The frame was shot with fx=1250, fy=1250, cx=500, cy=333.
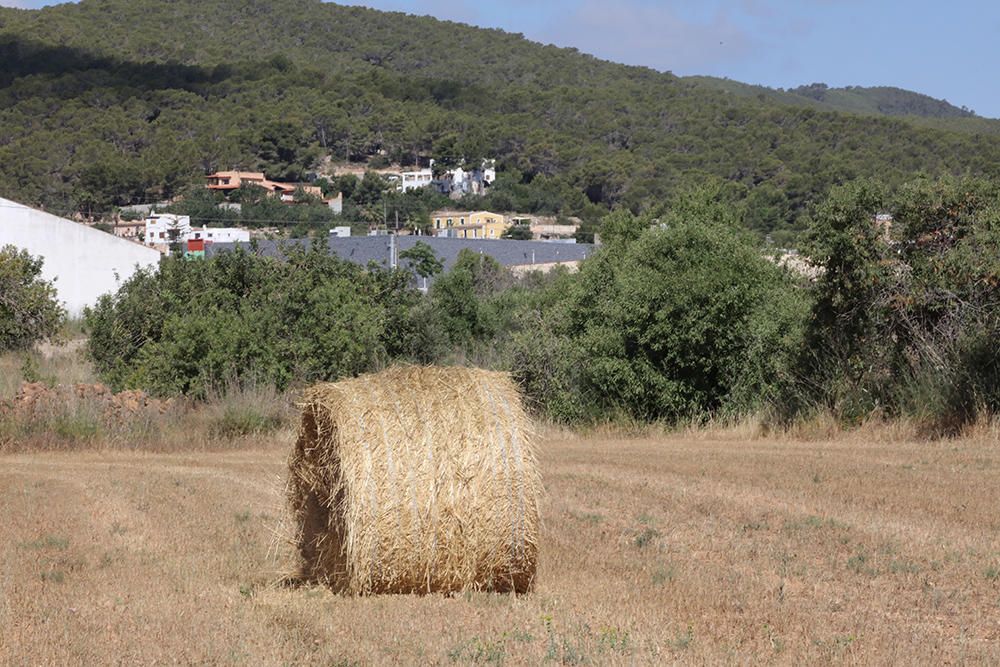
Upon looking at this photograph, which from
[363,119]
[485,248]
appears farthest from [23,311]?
[363,119]

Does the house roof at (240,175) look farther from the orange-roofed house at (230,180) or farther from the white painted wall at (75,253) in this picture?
the white painted wall at (75,253)

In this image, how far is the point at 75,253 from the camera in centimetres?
5697

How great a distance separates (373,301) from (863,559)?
76.2 ft

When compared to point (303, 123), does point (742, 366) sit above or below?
below

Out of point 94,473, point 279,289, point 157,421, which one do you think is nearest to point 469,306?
point 279,289

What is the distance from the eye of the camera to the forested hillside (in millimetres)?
89312

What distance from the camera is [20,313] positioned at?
4103cm

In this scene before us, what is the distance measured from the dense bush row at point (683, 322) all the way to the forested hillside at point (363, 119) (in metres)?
39.5

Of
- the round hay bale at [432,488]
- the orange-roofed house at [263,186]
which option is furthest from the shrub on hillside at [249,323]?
the orange-roofed house at [263,186]

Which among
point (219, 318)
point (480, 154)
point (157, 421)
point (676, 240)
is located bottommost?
point (157, 421)

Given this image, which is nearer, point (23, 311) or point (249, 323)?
point (249, 323)

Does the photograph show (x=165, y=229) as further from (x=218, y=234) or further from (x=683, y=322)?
(x=683, y=322)

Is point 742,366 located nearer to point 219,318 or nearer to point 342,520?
point 219,318

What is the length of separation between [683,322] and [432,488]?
14.9m
